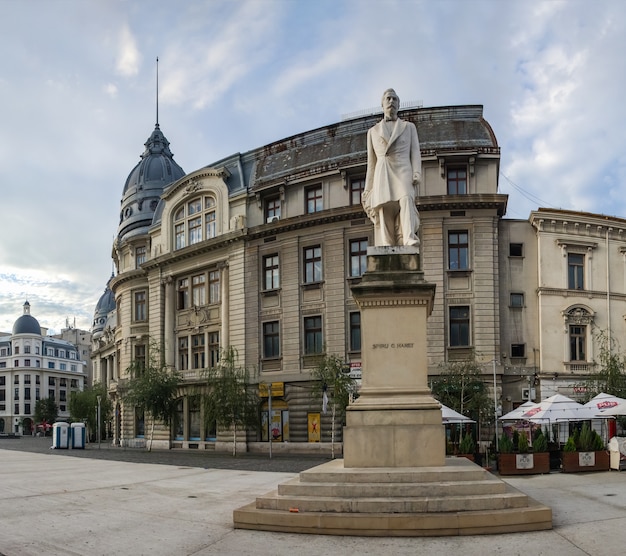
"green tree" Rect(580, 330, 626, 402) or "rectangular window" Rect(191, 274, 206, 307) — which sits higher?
"rectangular window" Rect(191, 274, 206, 307)

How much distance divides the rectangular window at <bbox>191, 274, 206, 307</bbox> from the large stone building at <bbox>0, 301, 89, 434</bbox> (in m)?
102

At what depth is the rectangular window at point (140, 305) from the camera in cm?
5162

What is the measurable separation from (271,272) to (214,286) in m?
5.09

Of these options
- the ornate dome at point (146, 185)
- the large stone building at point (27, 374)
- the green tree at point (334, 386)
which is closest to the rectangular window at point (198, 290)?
the ornate dome at point (146, 185)

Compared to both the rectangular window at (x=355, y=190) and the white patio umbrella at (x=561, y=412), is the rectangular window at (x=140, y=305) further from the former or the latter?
the white patio umbrella at (x=561, y=412)

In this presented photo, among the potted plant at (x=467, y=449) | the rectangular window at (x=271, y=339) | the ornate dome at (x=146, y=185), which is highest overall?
the ornate dome at (x=146, y=185)

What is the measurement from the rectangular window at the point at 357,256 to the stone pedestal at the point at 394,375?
25.3m

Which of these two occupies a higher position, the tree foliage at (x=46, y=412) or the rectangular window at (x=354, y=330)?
the rectangular window at (x=354, y=330)

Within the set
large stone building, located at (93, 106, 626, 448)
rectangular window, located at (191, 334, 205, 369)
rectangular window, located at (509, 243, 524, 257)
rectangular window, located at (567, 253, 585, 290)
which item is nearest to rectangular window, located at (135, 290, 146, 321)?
large stone building, located at (93, 106, 626, 448)

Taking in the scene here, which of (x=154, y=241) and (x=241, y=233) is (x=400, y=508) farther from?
(x=154, y=241)

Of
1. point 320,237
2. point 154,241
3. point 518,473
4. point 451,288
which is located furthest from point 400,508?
point 154,241

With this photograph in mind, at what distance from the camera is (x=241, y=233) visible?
41875mm

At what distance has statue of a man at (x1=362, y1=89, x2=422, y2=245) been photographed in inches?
514

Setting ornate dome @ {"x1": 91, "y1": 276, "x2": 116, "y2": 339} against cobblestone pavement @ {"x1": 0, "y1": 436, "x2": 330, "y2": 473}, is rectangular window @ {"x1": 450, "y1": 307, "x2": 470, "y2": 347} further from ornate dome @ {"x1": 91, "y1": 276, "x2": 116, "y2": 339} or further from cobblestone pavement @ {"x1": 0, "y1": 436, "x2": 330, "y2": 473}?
ornate dome @ {"x1": 91, "y1": 276, "x2": 116, "y2": 339}
